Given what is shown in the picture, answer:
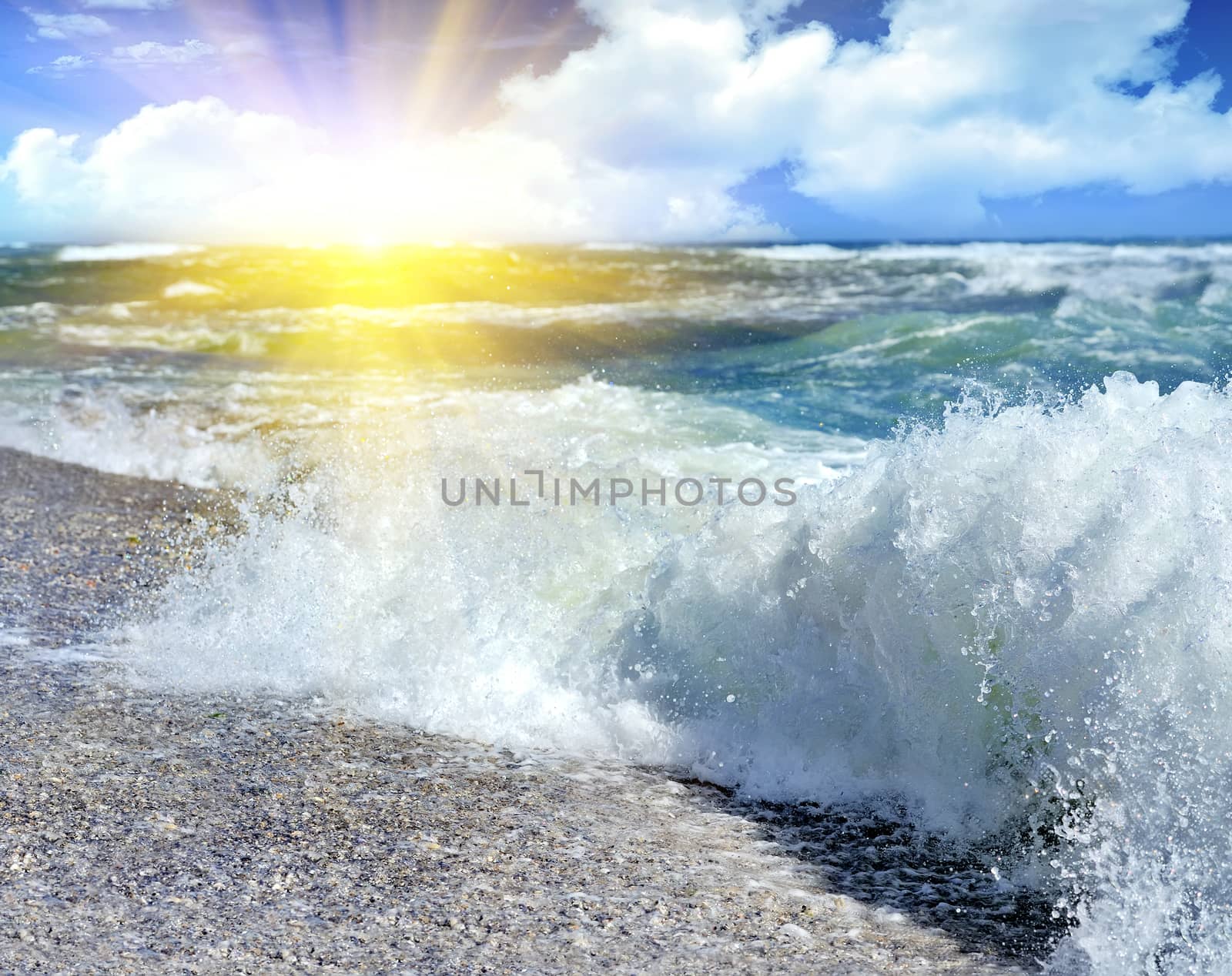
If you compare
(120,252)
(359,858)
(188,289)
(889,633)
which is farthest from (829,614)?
(120,252)

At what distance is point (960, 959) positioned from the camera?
2.71m

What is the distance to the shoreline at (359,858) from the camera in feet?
8.70

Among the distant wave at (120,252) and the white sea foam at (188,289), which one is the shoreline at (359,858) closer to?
the white sea foam at (188,289)

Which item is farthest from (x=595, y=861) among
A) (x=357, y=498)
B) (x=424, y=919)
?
(x=357, y=498)

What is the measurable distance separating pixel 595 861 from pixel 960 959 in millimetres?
958

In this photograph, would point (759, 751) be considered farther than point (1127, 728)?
Yes

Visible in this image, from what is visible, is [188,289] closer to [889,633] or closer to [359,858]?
[889,633]

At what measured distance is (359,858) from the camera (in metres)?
3.06

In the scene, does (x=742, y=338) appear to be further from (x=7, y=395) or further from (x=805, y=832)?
(x=805, y=832)

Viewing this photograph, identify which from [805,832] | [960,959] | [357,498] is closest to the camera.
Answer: [960,959]

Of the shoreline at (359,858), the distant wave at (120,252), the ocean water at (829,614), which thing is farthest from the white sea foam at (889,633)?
the distant wave at (120,252)

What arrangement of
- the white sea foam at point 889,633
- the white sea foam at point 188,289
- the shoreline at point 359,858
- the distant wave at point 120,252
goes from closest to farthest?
the shoreline at point 359,858
the white sea foam at point 889,633
the white sea foam at point 188,289
the distant wave at point 120,252

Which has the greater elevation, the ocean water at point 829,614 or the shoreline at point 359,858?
the ocean water at point 829,614

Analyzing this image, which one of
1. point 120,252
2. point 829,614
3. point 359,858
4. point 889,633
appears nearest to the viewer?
point 359,858
